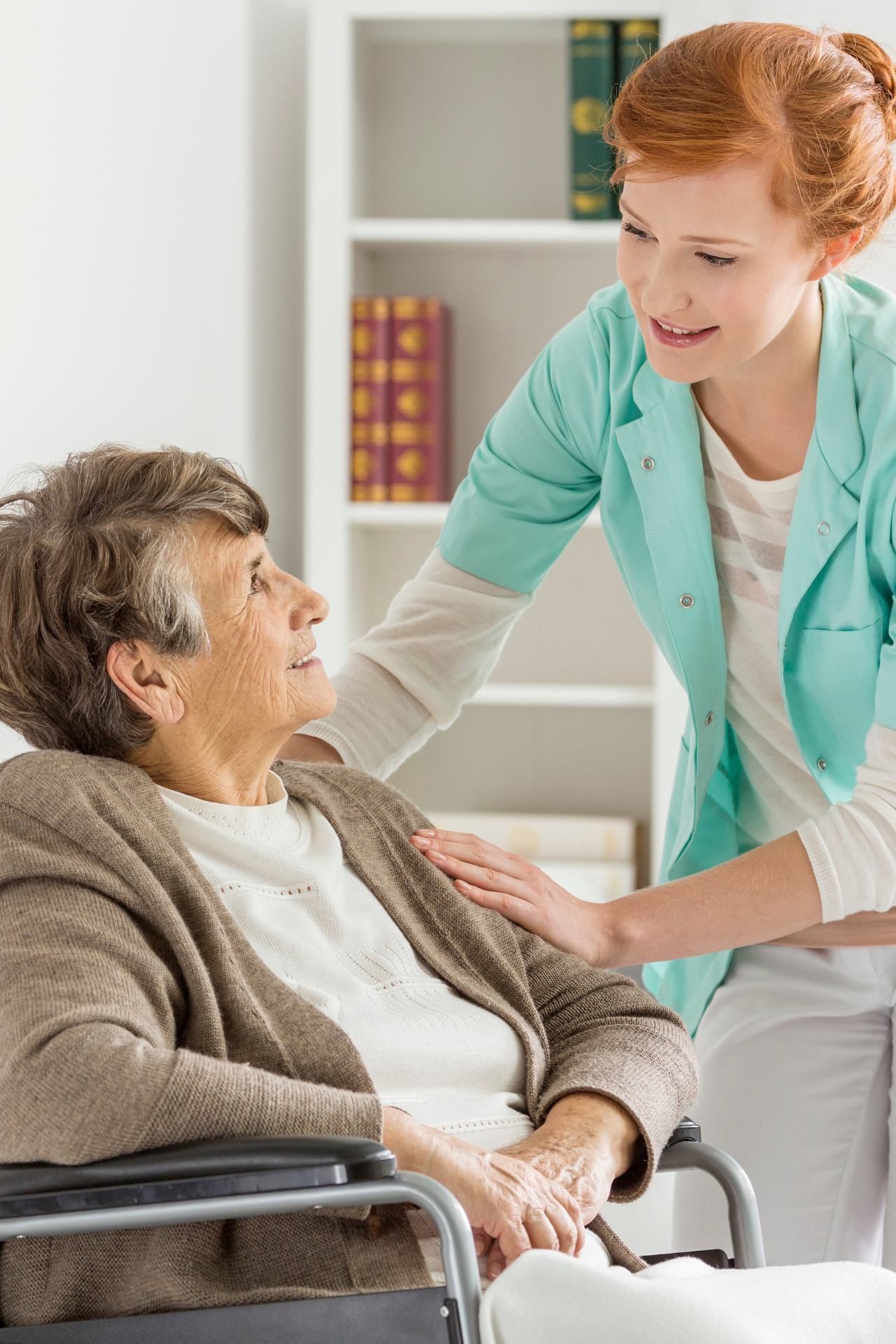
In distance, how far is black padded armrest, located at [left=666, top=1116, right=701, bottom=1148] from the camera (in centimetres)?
126

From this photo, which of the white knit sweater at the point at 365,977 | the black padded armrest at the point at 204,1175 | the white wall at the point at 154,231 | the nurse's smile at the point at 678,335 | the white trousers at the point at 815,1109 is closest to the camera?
the black padded armrest at the point at 204,1175

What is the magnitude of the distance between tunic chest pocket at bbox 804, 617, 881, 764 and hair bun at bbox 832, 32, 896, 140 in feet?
1.74

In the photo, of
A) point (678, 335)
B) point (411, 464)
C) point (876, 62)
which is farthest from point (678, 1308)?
point (411, 464)

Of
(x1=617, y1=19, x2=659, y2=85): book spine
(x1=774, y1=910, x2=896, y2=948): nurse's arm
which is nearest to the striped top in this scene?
(x1=774, y1=910, x2=896, y2=948): nurse's arm

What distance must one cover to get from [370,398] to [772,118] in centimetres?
181

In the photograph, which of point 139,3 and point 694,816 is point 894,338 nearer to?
point 694,816

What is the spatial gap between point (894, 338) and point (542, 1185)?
97cm

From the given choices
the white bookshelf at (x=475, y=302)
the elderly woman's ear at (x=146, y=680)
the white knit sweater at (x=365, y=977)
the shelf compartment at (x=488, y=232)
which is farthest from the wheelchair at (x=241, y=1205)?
the shelf compartment at (x=488, y=232)

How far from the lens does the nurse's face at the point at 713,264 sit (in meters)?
1.27

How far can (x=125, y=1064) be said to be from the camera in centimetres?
97

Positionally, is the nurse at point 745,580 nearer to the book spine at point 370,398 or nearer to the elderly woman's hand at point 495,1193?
the elderly woman's hand at point 495,1193

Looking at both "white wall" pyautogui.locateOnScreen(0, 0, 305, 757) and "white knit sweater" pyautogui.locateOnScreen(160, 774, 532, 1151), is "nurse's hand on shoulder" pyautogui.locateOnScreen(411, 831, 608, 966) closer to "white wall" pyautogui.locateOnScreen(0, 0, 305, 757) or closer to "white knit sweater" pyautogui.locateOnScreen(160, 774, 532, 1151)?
"white knit sweater" pyautogui.locateOnScreen(160, 774, 532, 1151)

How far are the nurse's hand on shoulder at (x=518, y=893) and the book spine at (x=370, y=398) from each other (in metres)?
1.67

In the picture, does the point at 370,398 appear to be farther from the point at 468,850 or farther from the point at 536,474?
the point at 468,850
